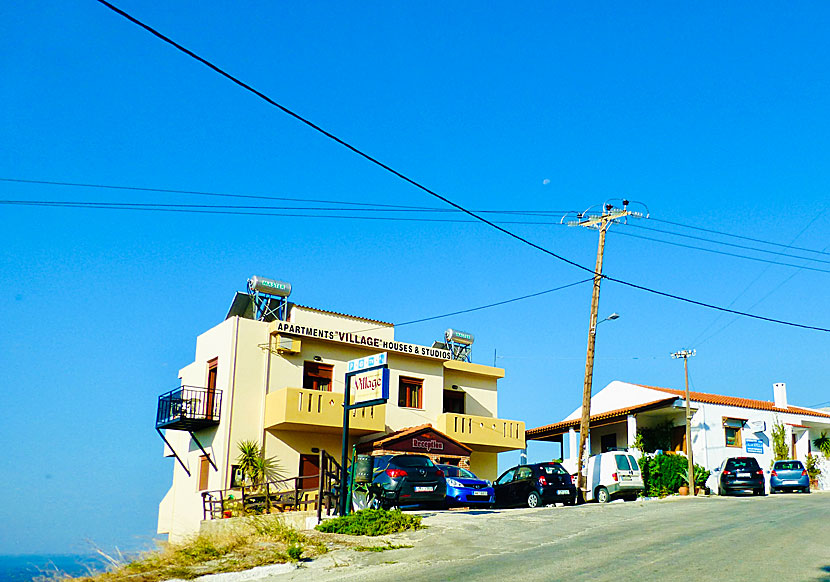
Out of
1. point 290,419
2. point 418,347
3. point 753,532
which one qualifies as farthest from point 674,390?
point 753,532

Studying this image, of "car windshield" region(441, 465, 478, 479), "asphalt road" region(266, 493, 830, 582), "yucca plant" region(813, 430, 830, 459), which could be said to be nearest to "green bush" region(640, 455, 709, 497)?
"car windshield" region(441, 465, 478, 479)

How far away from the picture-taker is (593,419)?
41.4 meters

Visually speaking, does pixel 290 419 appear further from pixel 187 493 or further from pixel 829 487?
pixel 829 487

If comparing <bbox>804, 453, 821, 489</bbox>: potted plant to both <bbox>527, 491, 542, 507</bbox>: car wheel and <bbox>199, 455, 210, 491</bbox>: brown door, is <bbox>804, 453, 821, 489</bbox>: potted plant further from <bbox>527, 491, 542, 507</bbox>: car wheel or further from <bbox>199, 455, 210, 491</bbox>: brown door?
<bbox>199, 455, 210, 491</bbox>: brown door

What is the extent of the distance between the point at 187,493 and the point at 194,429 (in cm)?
306

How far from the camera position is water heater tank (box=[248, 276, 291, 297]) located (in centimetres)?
3147

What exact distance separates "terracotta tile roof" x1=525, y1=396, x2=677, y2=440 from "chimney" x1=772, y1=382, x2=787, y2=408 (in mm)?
8990

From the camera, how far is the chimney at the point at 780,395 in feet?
147

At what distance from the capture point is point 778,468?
3466 centimetres

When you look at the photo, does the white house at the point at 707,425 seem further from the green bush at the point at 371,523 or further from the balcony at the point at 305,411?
the green bush at the point at 371,523

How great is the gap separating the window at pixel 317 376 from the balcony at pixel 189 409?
3486 mm

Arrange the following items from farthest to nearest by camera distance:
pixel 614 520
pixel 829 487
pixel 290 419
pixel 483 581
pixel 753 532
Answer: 1. pixel 829 487
2. pixel 290 419
3. pixel 614 520
4. pixel 753 532
5. pixel 483 581

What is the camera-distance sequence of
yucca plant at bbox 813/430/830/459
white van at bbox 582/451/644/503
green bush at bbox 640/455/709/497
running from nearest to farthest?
1. white van at bbox 582/451/644/503
2. green bush at bbox 640/455/709/497
3. yucca plant at bbox 813/430/830/459

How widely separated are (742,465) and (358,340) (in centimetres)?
1655
